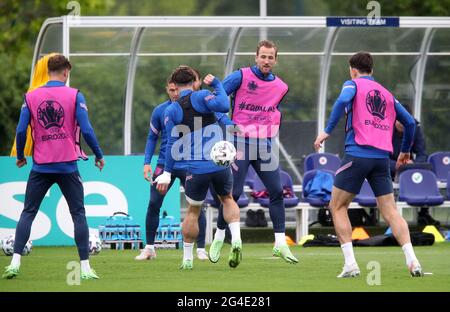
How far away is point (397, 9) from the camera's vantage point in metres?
35.5

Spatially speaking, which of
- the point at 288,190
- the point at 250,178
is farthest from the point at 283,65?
the point at 288,190

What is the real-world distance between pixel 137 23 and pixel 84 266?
7.50 meters

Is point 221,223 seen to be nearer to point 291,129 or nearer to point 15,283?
point 15,283

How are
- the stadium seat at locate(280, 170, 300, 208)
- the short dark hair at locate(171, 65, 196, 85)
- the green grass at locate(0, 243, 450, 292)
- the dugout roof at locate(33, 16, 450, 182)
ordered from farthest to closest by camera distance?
the dugout roof at locate(33, 16, 450, 182) → the stadium seat at locate(280, 170, 300, 208) → the short dark hair at locate(171, 65, 196, 85) → the green grass at locate(0, 243, 450, 292)

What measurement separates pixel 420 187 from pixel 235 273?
24.5ft

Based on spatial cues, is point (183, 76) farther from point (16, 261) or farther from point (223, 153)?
point (16, 261)

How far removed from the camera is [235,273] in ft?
43.7

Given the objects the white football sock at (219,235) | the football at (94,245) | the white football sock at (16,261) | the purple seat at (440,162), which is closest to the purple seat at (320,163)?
the purple seat at (440,162)

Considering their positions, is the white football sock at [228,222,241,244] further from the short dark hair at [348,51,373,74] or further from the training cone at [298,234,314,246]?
the training cone at [298,234,314,246]

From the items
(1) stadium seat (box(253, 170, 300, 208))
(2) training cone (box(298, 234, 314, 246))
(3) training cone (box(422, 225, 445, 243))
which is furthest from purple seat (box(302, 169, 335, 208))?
(3) training cone (box(422, 225, 445, 243))

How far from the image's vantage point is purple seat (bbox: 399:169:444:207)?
20031 mm

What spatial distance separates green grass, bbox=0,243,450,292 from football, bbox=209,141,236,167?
1170 millimetres

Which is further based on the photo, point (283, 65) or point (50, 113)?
point (283, 65)
